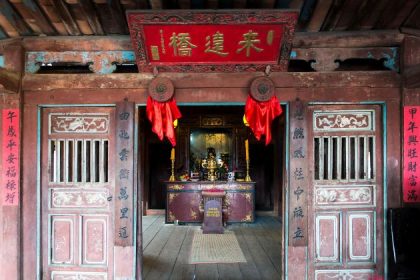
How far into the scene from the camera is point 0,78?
355 cm

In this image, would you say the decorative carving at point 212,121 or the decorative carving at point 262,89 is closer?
the decorative carving at point 262,89

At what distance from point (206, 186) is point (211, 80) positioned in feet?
15.9

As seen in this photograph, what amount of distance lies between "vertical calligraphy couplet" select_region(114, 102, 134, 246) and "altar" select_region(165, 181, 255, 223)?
435 cm

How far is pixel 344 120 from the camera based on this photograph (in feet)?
13.4

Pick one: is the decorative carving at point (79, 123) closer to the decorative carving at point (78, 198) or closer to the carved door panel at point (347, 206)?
the decorative carving at point (78, 198)

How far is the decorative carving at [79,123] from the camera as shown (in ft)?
13.5

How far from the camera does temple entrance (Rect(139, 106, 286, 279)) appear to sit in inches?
229

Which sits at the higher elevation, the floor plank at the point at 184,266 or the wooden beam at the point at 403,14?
the wooden beam at the point at 403,14

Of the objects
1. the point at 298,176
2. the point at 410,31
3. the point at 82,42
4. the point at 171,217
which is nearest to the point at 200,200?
the point at 171,217

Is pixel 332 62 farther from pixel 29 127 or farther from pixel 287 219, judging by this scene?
pixel 29 127

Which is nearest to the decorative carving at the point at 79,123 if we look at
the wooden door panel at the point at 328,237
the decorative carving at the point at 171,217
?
the wooden door panel at the point at 328,237

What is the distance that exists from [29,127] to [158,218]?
19.2 feet

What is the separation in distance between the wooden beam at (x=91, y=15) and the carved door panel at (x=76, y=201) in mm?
956

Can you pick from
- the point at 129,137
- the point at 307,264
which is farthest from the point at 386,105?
the point at 129,137
